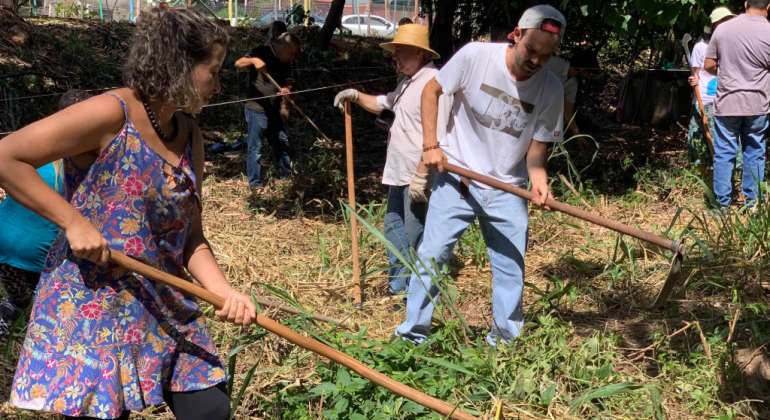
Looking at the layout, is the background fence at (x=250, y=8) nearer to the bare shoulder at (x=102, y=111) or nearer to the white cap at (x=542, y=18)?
the white cap at (x=542, y=18)

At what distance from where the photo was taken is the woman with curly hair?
178 cm

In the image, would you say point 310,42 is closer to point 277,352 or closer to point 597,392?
point 277,352

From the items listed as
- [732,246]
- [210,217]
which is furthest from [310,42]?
[732,246]

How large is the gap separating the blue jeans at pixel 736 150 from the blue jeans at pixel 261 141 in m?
4.00

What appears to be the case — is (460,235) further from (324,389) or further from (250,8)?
(250,8)

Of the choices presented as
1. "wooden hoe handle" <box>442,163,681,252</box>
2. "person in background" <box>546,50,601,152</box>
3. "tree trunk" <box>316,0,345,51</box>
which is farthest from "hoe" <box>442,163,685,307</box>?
"tree trunk" <box>316,0,345,51</box>

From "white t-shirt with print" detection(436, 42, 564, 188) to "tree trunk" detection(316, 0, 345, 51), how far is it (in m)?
8.09

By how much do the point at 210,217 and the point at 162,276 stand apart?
Answer: 13.9ft

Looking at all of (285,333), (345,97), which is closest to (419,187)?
(345,97)

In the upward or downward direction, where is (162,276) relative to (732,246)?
upward

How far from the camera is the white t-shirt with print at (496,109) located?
3.14 metres

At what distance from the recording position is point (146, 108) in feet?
6.21

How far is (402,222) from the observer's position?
170 inches

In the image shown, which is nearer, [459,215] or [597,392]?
[597,392]
